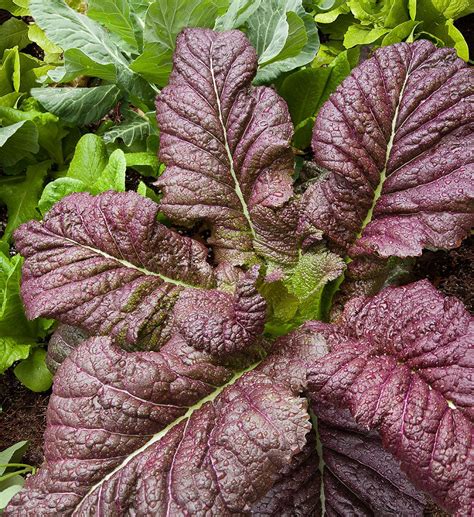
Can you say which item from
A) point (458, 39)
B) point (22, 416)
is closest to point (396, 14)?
point (458, 39)

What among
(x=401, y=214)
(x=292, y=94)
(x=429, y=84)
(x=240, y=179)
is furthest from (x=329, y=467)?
(x=292, y=94)

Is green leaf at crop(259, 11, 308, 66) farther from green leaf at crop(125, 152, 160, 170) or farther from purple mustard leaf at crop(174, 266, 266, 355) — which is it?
purple mustard leaf at crop(174, 266, 266, 355)

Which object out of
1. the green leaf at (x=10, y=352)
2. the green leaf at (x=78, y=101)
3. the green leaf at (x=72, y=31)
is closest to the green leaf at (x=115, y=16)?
the green leaf at (x=72, y=31)

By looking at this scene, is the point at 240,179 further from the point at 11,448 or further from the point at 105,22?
the point at 11,448

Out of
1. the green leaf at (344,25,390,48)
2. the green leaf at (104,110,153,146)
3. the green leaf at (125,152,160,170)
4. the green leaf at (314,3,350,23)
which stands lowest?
the green leaf at (125,152,160,170)

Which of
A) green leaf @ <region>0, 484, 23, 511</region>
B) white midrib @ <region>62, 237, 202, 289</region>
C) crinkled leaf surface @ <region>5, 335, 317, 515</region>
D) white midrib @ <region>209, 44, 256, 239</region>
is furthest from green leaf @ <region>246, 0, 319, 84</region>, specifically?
green leaf @ <region>0, 484, 23, 511</region>

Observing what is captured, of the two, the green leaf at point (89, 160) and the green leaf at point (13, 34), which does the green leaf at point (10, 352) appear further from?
the green leaf at point (13, 34)

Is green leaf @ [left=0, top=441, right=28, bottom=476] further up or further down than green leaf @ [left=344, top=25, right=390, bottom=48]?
further down
